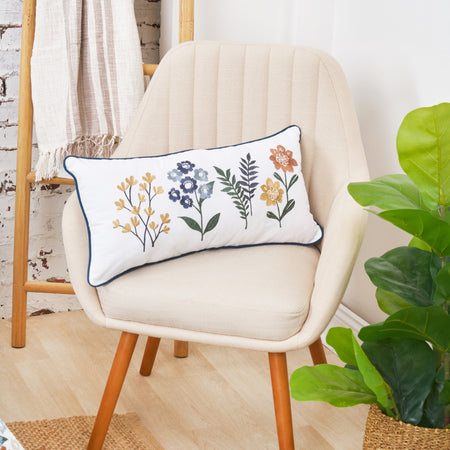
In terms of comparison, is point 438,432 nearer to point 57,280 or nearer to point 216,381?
point 216,381

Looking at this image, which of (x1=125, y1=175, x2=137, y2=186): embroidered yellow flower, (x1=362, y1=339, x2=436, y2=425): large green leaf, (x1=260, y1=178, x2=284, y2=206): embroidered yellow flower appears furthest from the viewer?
(x1=260, y1=178, x2=284, y2=206): embroidered yellow flower

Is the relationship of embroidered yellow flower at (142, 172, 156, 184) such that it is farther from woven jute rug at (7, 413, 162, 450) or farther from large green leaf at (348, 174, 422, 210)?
woven jute rug at (7, 413, 162, 450)

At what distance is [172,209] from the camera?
1.39 meters

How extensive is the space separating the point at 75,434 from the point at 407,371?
2.47 ft

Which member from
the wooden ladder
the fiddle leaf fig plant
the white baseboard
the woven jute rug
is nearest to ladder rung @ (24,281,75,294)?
the wooden ladder

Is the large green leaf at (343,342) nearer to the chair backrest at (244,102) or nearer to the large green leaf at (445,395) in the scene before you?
the large green leaf at (445,395)

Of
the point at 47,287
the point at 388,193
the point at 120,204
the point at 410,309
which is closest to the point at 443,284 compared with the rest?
the point at 410,309

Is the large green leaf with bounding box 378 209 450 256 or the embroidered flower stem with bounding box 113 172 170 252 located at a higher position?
the large green leaf with bounding box 378 209 450 256

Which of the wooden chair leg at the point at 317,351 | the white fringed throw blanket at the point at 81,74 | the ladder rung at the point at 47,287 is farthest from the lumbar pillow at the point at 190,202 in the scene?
the ladder rung at the point at 47,287

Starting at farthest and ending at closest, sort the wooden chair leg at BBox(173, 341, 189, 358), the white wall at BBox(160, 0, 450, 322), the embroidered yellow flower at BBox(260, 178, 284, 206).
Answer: the wooden chair leg at BBox(173, 341, 189, 358) → the white wall at BBox(160, 0, 450, 322) → the embroidered yellow flower at BBox(260, 178, 284, 206)

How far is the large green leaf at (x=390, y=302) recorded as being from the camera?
1.21 meters

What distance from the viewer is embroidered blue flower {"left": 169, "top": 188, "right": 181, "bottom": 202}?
140 cm

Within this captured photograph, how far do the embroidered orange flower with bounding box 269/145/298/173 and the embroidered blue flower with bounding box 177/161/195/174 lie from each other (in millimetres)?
185

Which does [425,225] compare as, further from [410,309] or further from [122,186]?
[122,186]
